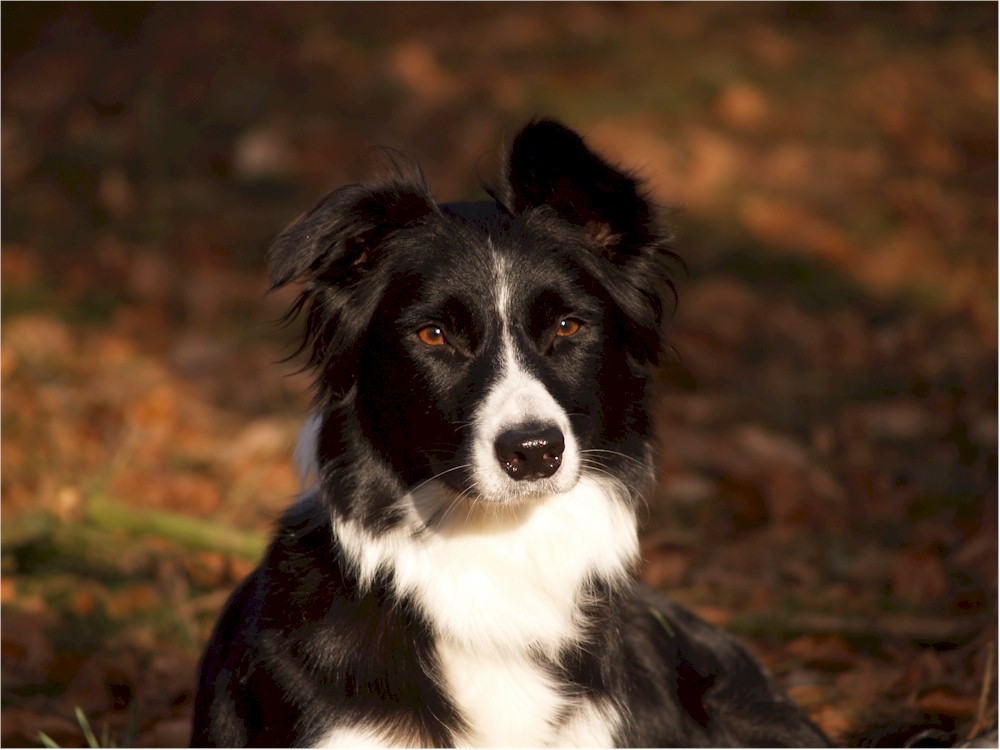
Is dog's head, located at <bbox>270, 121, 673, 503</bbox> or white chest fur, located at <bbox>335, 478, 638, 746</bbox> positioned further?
white chest fur, located at <bbox>335, 478, 638, 746</bbox>

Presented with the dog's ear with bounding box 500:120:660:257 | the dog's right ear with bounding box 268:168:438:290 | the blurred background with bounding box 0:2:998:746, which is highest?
the dog's ear with bounding box 500:120:660:257

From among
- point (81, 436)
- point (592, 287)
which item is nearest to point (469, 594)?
point (592, 287)

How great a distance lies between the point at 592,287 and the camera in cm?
419

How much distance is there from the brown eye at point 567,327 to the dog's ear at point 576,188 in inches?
16.5

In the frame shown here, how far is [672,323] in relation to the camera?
7812 millimetres

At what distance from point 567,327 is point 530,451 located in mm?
615

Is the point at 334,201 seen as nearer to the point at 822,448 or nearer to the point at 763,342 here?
the point at 822,448

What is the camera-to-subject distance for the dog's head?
3844 mm

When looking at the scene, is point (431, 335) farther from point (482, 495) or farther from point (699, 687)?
point (699, 687)

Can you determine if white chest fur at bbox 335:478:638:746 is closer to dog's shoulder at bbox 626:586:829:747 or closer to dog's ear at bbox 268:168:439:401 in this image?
dog's shoulder at bbox 626:586:829:747

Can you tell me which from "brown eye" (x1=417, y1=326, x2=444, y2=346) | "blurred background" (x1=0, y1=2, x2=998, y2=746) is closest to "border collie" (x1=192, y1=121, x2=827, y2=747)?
"brown eye" (x1=417, y1=326, x2=444, y2=346)

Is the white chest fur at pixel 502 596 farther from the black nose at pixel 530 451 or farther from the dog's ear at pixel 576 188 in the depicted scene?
the dog's ear at pixel 576 188

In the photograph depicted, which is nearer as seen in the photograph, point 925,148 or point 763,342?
point 763,342

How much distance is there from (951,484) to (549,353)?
463 centimetres
